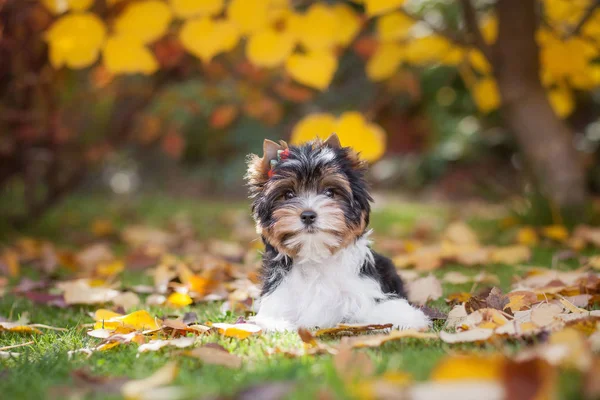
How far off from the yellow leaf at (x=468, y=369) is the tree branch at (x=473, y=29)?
562 centimetres

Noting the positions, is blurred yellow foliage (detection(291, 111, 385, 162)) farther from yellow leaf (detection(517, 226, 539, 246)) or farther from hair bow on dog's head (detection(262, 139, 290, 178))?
hair bow on dog's head (detection(262, 139, 290, 178))

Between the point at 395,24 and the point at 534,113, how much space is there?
1.96 metres

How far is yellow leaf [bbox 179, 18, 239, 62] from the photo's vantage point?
18.0 ft

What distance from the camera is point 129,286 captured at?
5.11 meters

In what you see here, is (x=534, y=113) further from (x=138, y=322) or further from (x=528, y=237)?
(x=138, y=322)

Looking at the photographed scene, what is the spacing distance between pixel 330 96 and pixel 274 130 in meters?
1.46

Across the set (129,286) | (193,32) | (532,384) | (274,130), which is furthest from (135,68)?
(274,130)

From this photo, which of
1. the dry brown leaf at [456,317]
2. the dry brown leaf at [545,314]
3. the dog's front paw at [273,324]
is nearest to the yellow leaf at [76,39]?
the dog's front paw at [273,324]

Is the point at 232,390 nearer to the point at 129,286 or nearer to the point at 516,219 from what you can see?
the point at 129,286

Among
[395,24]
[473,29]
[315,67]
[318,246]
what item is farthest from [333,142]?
[473,29]

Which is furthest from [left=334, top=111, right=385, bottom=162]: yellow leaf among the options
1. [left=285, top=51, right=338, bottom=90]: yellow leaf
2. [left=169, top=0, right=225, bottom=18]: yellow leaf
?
[left=169, top=0, right=225, bottom=18]: yellow leaf

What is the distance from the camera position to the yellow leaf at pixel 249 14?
5.46 meters

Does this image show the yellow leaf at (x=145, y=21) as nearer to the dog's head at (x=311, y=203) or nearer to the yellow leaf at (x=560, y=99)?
the dog's head at (x=311, y=203)

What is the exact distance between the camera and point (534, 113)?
7.21 meters
